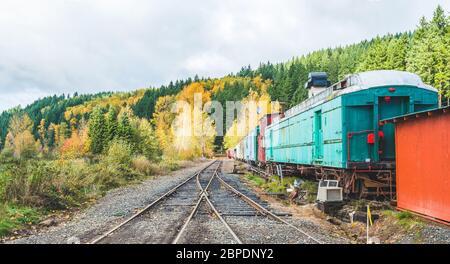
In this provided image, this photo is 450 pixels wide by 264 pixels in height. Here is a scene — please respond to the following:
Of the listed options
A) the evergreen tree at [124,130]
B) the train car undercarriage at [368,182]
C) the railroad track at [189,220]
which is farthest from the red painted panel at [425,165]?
the evergreen tree at [124,130]

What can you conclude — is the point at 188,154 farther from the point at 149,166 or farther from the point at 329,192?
the point at 329,192

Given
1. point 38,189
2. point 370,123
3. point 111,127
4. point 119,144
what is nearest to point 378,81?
point 370,123

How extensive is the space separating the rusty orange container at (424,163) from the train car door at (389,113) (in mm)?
1156

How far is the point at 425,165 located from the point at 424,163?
0.18ft

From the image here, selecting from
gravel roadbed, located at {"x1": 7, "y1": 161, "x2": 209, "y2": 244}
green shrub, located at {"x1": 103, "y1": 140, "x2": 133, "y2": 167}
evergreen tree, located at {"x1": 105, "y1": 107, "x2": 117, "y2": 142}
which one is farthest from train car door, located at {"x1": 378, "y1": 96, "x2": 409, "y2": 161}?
evergreen tree, located at {"x1": 105, "y1": 107, "x2": 117, "y2": 142}

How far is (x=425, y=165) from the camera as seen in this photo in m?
8.50

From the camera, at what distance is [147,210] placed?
11898mm

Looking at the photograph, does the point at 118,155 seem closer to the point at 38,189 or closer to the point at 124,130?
the point at 124,130

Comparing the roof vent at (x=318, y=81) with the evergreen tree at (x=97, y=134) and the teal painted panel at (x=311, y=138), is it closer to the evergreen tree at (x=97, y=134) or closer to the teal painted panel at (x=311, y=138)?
the teal painted panel at (x=311, y=138)

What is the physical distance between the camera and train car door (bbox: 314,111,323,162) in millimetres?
13167

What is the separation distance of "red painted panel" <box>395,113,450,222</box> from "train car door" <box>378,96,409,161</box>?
1177 mm

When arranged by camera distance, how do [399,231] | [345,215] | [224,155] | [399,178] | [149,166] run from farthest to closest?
1. [224,155]
2. [149,166]
3. [345,215]
4. [399,178]
5. [399,231]
